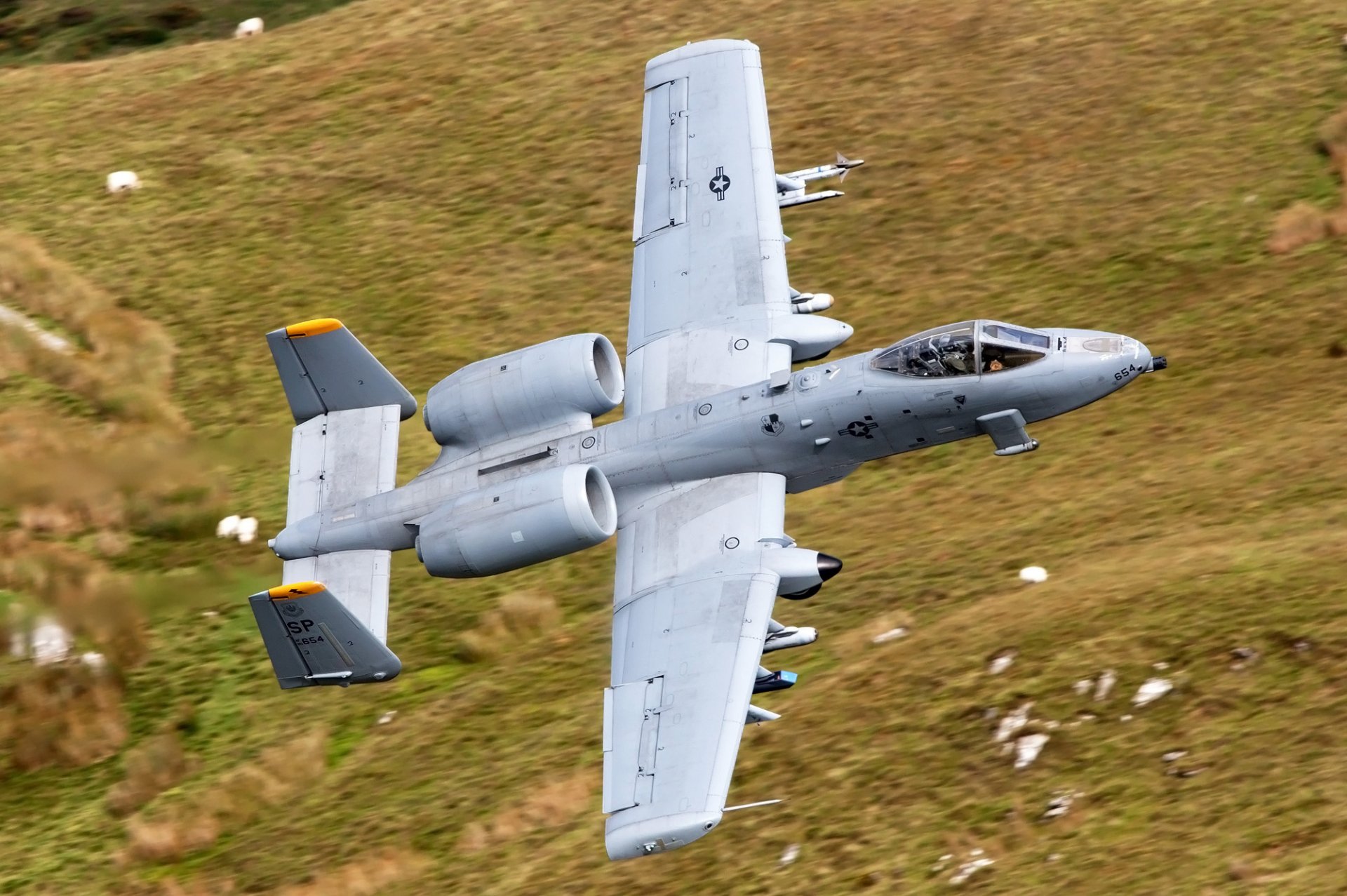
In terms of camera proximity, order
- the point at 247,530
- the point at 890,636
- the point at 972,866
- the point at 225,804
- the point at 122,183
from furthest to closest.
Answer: the point at 122,183 < the point at 247,530 < the point at 225,804 < the point at 890,636 < the point at 972,866

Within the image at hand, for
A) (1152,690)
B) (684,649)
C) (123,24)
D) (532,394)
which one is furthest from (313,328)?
(123,24)

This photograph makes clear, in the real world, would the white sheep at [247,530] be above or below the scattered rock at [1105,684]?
above

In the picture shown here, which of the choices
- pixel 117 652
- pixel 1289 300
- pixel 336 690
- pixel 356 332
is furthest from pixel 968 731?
pixel 356 332

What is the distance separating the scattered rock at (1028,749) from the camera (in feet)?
73.2

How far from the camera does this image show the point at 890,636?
2720 cm

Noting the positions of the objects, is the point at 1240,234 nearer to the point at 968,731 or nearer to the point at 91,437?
the point at 968,731

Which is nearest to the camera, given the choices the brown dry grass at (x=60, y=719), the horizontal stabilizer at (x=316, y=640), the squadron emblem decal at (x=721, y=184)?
the horizontal stabilizer at (x=316, y=640)

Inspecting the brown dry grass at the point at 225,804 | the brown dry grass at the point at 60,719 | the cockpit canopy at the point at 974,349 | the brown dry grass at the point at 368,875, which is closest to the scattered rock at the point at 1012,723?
the cockpit canopy at the point at 974,349

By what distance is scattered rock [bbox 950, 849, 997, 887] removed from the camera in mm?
21016

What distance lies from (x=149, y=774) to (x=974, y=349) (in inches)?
670

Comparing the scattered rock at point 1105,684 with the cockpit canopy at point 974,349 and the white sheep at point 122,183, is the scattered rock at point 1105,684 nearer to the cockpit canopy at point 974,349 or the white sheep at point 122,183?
the cockpit canopy at point 974,349

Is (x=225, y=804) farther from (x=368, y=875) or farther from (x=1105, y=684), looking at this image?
(x=1105, y=684)

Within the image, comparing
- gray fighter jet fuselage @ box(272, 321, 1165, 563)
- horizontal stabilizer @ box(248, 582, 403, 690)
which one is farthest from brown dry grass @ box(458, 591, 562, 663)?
horizontal stabilizer @ box(248, 582, 403, 690)

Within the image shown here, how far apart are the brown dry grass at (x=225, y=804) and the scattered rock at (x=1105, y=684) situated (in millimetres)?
13919
